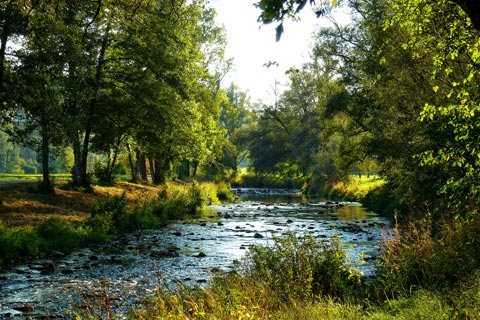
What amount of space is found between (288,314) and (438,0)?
208 inches

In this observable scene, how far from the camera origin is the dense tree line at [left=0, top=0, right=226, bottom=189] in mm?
17828

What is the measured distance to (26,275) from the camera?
12.2 m

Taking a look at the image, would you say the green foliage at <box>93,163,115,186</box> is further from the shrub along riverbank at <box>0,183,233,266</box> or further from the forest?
the shrub along riverbank at <box>0,183,233,266</box>

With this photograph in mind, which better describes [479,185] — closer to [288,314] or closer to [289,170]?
[288,314]

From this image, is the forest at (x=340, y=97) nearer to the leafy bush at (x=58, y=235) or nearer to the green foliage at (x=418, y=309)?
the green foliage at (x=418, y=309)

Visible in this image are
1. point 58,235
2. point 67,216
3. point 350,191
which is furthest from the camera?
point 350,191

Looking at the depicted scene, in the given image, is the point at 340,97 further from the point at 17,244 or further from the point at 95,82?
the point at 17,244

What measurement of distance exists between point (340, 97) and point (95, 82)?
18.1m

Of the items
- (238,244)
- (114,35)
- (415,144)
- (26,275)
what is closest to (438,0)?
(415,144)

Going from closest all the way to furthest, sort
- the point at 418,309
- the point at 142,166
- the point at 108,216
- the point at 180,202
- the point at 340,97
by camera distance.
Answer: the point at 418,309 → the point at 108,216 → the point at 180,202 → the point at 340,97 → the point at 142,166

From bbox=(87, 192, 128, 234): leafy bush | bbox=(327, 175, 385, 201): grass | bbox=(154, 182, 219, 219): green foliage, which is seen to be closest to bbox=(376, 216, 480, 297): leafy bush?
bbox=(87, 192, 128, 234): leafy bush

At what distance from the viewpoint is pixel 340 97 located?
33.4 meters

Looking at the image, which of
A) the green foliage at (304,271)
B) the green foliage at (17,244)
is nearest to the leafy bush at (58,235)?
the green foliage at (17,244)

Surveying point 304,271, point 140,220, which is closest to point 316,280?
point 304,271
